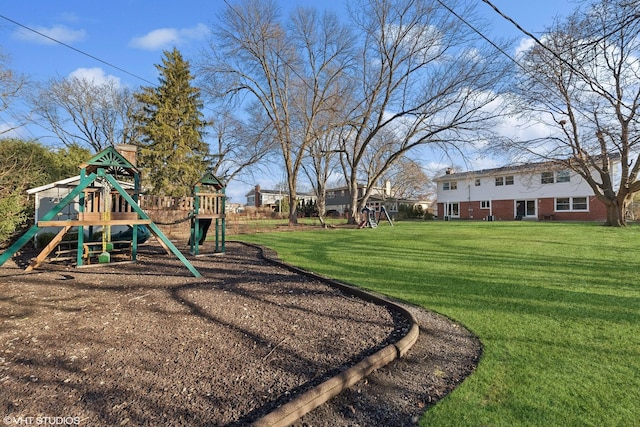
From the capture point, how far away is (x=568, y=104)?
18.5 m

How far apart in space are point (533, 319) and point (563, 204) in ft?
108

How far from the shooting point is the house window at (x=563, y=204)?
2961 cm

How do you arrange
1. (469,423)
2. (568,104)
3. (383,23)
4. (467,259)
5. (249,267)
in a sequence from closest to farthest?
(469,423) → (249,267) → (467,259) → (568,104) → (383,23)

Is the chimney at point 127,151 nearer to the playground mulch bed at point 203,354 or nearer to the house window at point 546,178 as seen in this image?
the playground mulch bed at point 203,354

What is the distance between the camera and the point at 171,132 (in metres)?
27.3

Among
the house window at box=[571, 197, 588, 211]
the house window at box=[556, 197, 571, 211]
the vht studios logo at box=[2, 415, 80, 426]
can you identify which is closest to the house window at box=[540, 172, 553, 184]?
the house window at box=[556, 197, 571, 211]

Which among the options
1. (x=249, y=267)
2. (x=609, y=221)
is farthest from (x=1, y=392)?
(x=609, y=221)

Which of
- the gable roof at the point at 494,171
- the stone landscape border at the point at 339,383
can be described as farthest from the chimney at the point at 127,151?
the gable roof at the point at 494,171

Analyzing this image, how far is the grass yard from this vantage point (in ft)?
7.64

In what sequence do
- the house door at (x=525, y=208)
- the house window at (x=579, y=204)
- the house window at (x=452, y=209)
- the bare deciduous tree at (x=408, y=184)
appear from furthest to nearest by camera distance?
the bare deciduous tree at (x=408, y=184), the house window at (x=452, y=209), the house door at (x=525, y=208), the house window at (x=579, y=204)

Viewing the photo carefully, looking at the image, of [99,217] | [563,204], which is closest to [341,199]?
[563,204]

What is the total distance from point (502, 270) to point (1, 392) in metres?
7.60

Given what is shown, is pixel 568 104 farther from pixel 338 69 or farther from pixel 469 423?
pixel 469 423

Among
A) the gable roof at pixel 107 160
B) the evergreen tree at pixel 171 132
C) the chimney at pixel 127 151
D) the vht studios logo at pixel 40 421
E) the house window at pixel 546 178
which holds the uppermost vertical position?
the evergreen tree at pixel 171 132
